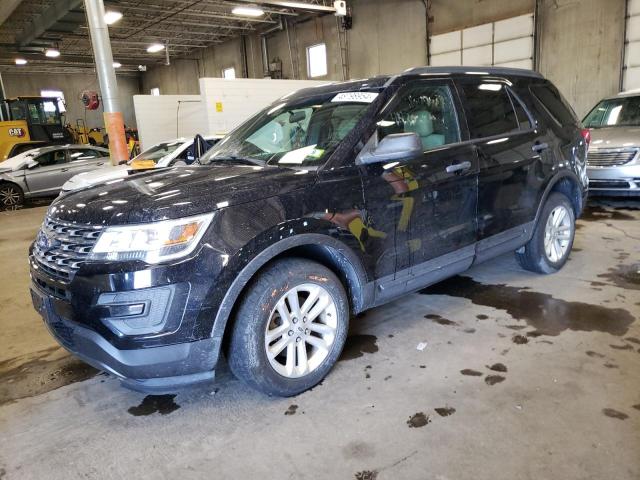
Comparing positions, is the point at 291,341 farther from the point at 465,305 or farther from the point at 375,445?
the point at 465,305

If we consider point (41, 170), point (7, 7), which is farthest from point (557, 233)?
point (7, 7)

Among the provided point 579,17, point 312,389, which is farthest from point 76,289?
point 579,17

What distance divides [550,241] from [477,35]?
10756 millimetres

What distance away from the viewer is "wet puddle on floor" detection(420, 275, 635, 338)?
3311 millimetres

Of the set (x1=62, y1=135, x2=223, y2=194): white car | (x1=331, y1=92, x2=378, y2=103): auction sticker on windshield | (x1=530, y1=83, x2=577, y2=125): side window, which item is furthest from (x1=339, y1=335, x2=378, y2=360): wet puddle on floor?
(x1=62, y1=135, x2=223, y2=194): white car

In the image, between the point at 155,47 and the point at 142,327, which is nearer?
the point at 142,327

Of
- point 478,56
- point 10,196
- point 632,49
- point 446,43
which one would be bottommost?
point 10,196

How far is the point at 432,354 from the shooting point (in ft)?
9.98

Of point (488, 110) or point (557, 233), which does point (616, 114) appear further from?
point (488, 110)

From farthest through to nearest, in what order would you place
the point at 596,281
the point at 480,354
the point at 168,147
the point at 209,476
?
the point at 168,147
the point at 596,281
the point at 480,354
the point at 209,476

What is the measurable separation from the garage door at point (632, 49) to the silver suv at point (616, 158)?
3.66m

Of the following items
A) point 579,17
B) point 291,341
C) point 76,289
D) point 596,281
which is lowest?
point 596,281

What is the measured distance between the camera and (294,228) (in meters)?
2.46

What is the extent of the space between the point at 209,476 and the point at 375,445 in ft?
2.50
